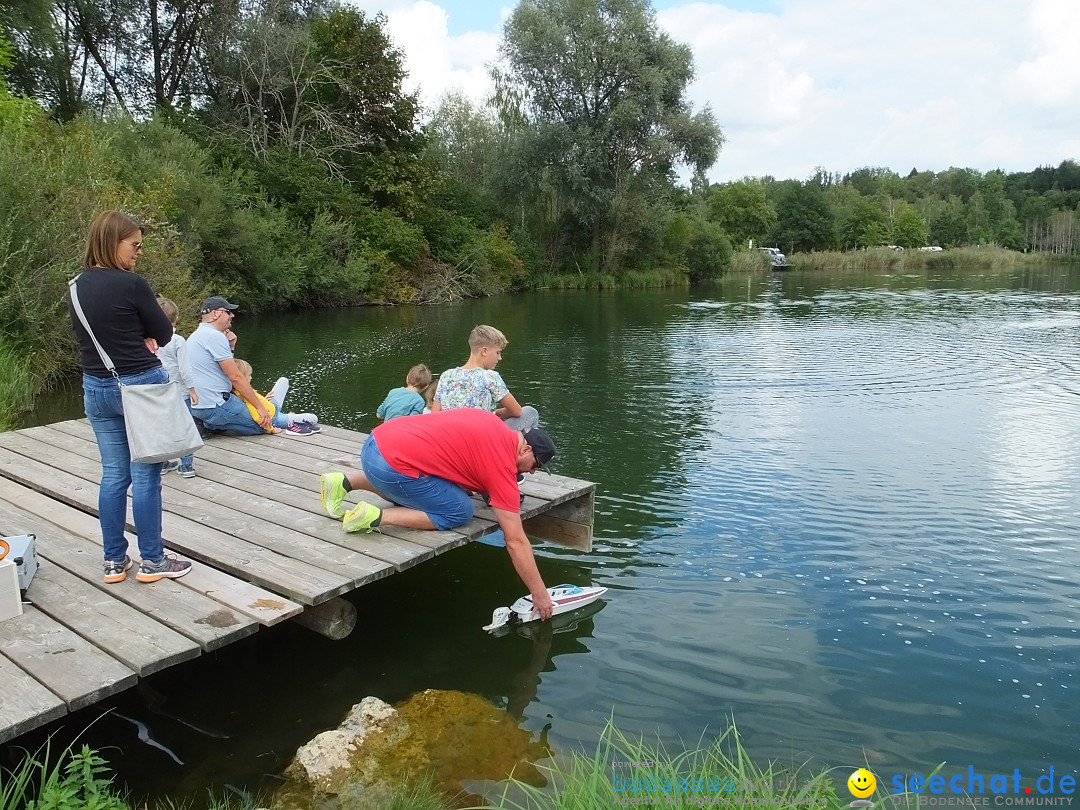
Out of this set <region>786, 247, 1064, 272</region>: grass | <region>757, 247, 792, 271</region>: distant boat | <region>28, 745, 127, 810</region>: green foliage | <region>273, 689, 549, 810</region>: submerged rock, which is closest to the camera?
<region>28, 745, 127, 810</region>: green foliage

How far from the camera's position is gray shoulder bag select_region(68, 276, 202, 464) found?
373cm

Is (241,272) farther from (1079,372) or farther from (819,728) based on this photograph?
(819,728)

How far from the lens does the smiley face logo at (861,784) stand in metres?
3.16

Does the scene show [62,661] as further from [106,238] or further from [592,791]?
[592,791]

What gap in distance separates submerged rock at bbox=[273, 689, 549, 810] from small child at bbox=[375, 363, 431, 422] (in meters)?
2.92

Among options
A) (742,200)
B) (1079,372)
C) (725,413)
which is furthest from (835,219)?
(725,413)

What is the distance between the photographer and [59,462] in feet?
21.4

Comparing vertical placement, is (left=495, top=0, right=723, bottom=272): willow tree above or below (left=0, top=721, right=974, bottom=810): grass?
above

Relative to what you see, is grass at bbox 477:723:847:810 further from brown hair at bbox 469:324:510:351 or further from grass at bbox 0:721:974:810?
brown hair at bbox 469:324:510:351

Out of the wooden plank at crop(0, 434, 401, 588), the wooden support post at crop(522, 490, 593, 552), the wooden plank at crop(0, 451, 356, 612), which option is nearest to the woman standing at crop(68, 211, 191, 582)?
the wooden plank at crop(0, 451, 356, 612)

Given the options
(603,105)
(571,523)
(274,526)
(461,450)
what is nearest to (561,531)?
(571,523)

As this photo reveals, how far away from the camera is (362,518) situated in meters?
4.87

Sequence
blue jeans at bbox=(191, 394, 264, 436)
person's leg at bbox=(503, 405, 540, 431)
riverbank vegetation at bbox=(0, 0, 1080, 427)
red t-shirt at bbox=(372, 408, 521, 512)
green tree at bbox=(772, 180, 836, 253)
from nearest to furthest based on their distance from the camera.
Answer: red t-shirt at bbox=(372, 408, 521, 512) < person's leg at bbox=(503, 405, 540, 431) < blue jeans at bbox=(191, 394, 264, 436) < riverbank vegetation at bbox=(0, 0, 1080, 427) < green tree at bbox=(772, 180, 836, 253)

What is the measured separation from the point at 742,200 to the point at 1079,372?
59.8 metres
